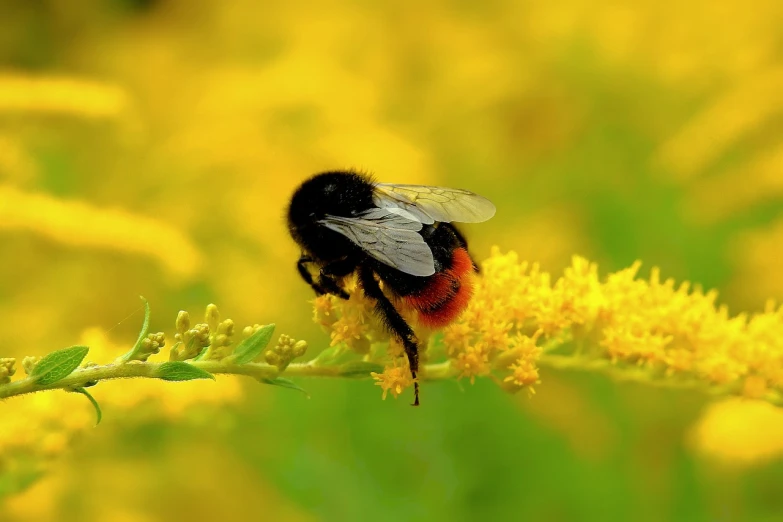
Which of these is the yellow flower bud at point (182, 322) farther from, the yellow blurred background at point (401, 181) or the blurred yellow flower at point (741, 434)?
the blurred yellow flower at point (741, 434)

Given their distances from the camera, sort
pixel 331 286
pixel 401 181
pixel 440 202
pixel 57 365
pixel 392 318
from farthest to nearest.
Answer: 1. pixel 401 181
2. pixel 440 202
3. pixel 331 286
4. pixel 392 318
5. pixel 57 365

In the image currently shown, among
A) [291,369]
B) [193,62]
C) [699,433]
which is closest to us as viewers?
[291,369]

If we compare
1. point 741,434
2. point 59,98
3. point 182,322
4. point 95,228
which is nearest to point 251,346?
point 182,322

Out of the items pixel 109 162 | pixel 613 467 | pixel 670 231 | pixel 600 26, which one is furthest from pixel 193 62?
pixel 613 467

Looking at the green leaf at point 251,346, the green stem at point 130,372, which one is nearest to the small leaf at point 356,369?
the green stem at point 130,372

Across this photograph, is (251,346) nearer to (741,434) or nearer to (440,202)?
(440,202)

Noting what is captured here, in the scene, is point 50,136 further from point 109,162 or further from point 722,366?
point 722,366
